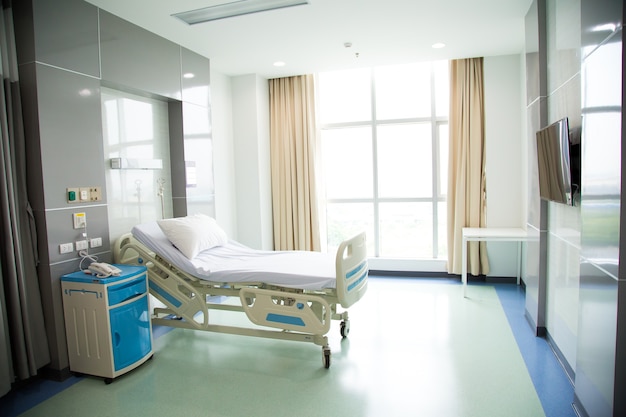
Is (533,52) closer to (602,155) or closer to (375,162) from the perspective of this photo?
(602,155)

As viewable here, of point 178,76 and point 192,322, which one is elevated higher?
point 178,76

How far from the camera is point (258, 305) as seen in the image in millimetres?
3100

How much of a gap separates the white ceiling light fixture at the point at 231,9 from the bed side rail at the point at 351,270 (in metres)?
2.00

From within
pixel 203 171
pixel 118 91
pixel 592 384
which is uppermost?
pixel 118 91

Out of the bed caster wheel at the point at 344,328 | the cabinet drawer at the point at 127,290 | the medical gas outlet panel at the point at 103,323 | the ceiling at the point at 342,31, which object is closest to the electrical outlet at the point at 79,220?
the medical gas outlet panel at the point at 103,323

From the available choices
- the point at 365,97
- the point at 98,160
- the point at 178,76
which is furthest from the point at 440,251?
the point at 98,160

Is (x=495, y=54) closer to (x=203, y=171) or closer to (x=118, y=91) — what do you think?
(x=203, y=171)

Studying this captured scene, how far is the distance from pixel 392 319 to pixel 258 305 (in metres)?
1.49

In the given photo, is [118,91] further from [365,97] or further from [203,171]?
[365,97]

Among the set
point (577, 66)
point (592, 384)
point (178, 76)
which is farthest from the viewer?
point (178, 76)

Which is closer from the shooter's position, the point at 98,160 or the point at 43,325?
the point at 43,325

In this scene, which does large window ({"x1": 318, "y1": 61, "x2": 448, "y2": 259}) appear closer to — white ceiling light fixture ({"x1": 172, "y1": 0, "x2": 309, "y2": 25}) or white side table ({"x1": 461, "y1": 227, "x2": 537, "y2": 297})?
white side table ({"x1": 461, "y1": 227, "x2": 537, "y2": 297})

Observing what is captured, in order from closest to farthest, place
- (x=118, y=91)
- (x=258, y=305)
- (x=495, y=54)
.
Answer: (x=258, y=305), (x=118, y=91), (x=495, y=54)

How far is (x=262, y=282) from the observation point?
10.1 feet
